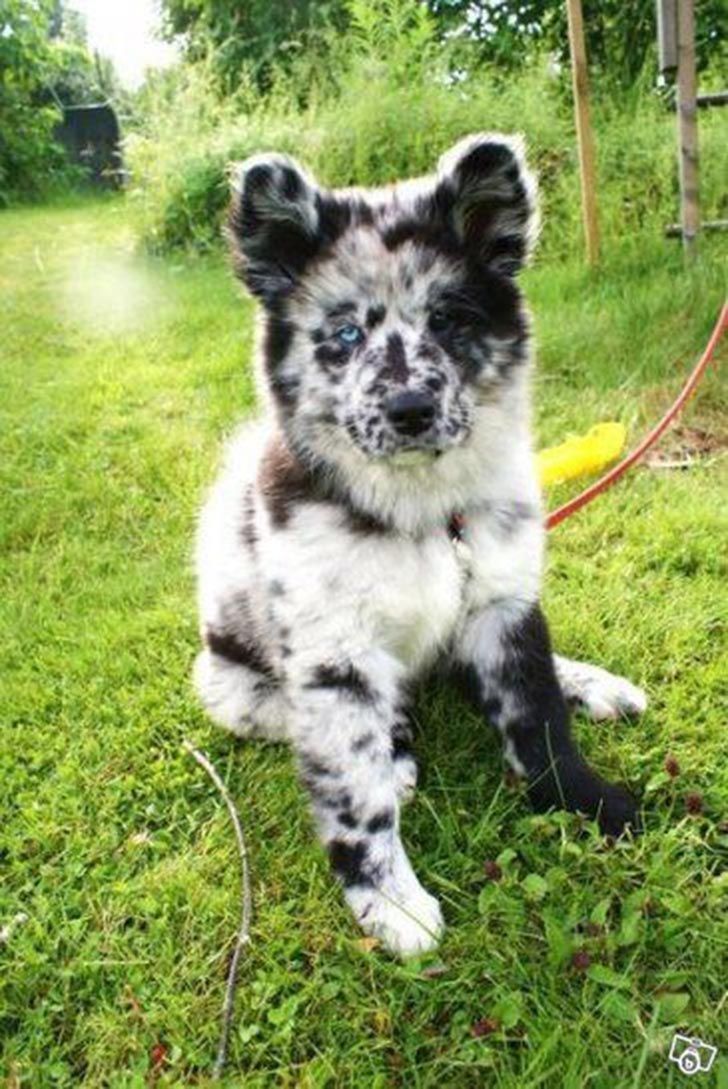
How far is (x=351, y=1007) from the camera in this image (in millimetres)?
2191

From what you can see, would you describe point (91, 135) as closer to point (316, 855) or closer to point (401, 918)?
point (316, 855)

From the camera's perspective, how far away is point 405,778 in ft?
8.97

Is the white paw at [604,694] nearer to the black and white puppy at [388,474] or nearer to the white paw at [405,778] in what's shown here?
the black and white puppy at [388,474]

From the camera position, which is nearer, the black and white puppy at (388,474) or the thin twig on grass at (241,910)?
the thin twig on grass at (241,910)

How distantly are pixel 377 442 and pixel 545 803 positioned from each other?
110 cm

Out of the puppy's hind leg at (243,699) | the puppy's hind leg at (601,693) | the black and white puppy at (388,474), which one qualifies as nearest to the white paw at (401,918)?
the black and white puppy at (388,474)

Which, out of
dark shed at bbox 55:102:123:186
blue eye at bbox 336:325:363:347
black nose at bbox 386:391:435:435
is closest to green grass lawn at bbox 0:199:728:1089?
black nose at bbox 386:391:435:435

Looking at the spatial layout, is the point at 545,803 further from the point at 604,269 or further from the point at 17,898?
the point at 604,269

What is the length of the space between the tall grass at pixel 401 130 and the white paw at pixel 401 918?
19.0 ft

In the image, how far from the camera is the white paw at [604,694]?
9.52ft

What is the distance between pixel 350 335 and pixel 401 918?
1.39m

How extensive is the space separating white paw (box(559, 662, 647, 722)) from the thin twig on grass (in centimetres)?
106

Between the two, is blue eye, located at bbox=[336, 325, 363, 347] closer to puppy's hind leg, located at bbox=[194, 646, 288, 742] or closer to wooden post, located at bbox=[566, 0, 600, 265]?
puppy's hind leg, located at bbox=[194, 646, 288, 742]

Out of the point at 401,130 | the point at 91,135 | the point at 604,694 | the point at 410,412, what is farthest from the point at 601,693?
the point at 91,135
